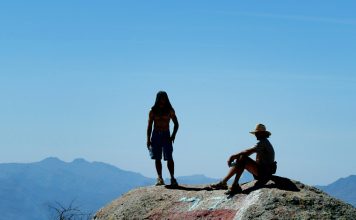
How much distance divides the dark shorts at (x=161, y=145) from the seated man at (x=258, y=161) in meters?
2.98

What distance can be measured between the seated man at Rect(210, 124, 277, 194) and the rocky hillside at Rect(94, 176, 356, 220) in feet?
0.85

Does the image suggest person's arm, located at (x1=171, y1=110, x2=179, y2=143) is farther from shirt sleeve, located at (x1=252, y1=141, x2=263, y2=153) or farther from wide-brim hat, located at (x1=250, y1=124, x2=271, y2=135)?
shirt sleeve, located at (x1=252, y1=141, x2=263, y2=153)

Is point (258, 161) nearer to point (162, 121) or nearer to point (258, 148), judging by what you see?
point (258, 148)

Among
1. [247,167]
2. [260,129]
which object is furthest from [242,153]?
[260,129]

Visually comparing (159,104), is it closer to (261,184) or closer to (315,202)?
(261,184)

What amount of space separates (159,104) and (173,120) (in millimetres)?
652

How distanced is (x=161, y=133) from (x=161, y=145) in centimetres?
36

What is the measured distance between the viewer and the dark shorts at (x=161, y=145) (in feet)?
56.7

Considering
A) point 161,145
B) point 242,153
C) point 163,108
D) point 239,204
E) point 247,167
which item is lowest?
point 239,204

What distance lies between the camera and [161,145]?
682 inches

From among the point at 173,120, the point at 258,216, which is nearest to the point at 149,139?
the point at 173,120

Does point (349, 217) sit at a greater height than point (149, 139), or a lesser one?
lesser

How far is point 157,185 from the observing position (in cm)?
1762

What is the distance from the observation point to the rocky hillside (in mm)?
13273
